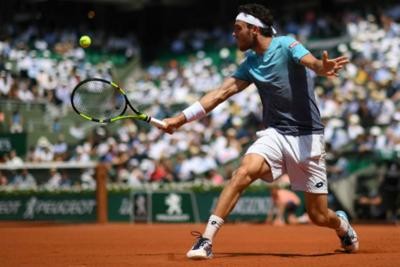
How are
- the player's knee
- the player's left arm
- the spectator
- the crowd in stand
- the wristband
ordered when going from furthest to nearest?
1. the spectator
2. the crowd in stand
3. the wristband
4. the player's knee
5. the player's left arm

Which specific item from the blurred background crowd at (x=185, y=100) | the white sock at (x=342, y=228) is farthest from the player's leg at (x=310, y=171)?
the blurred background crowd at (x=185, y=100)

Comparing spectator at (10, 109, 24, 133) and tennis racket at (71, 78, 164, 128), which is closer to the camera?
tennis racket at (71, 78, 164, 128)

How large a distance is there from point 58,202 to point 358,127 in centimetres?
746

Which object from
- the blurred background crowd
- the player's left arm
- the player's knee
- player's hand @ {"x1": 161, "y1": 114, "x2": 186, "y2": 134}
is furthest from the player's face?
the blurred background crowd

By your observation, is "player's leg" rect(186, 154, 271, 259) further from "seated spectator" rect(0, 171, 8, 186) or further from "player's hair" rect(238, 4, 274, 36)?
"seated spectator" rect(0, 171, 8, 186)

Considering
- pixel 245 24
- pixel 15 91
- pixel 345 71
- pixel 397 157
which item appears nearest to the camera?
pixel 245 24

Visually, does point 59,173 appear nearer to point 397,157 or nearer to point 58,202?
point 58,202

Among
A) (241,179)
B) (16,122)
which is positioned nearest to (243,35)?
(241,179)

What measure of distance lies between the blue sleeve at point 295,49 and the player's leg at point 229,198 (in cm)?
103

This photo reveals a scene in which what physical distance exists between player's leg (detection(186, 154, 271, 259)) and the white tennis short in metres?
0.10

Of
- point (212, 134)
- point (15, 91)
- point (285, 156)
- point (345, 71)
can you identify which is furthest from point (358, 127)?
point (285, 156)

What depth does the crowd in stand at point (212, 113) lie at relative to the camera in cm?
2236

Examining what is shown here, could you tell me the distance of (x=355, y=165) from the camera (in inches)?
834

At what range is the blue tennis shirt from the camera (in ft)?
29.0
